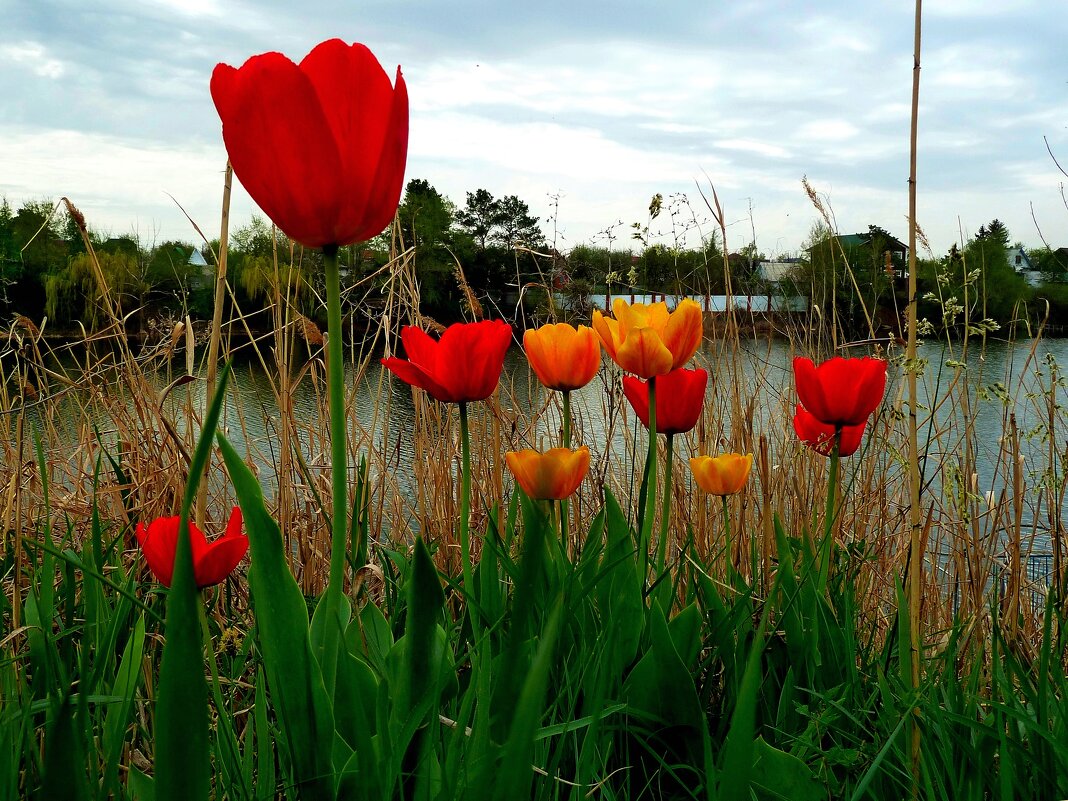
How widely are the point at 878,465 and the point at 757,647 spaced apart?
2221mm

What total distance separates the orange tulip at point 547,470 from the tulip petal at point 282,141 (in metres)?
0.42

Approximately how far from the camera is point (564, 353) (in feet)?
3.69

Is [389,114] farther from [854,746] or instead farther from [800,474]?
[800,474]

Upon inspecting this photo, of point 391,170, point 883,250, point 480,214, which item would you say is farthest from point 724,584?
point 480,214

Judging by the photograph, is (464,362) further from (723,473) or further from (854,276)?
(854,276)

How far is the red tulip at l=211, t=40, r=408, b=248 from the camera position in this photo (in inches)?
22.0

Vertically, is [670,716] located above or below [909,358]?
below

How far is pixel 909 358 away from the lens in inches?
30.1

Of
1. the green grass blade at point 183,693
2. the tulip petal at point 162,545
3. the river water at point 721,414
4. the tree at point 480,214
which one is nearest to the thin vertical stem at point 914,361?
the river water at point 721,414

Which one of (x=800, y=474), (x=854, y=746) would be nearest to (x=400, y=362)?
(x=854, y=746)

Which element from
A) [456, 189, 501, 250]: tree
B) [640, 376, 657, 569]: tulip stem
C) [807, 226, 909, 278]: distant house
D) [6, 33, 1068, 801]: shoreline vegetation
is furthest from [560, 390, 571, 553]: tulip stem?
[456, 189, 501, 250]: tree

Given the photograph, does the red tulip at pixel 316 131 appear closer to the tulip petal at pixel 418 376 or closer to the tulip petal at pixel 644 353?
the tulip petal at pixel 418 376

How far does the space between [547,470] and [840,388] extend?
17.4 inches

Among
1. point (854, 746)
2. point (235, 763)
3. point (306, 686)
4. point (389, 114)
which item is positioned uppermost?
point (389, 114)
